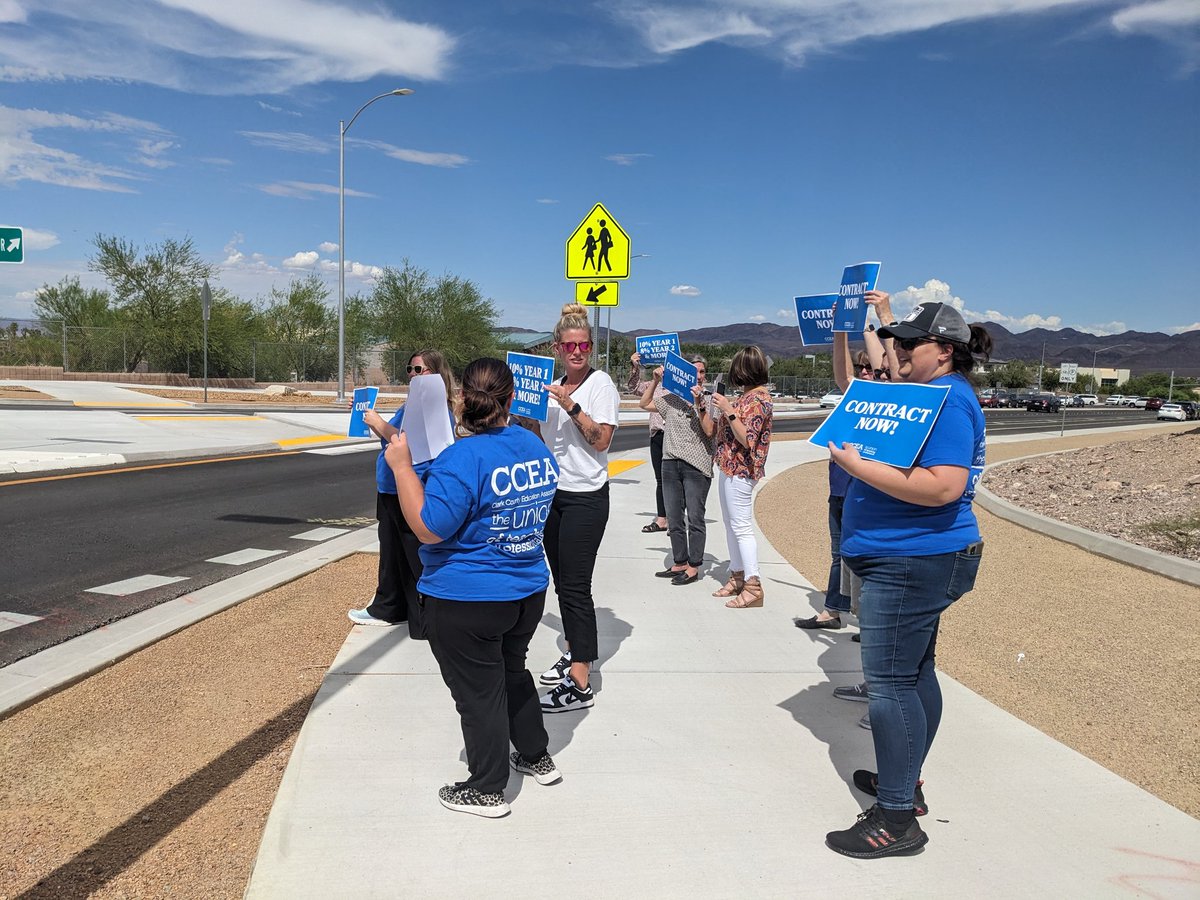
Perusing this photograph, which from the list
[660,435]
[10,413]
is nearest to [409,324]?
[10,413]

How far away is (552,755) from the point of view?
363 cm

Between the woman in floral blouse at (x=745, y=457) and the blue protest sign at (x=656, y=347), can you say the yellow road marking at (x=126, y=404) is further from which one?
the woman in floral blouse at (x=745, y=457)

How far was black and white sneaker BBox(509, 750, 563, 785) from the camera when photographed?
3.34m

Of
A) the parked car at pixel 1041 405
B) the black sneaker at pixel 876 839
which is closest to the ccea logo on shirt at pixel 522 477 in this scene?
the black sneaker at pixel 876 839

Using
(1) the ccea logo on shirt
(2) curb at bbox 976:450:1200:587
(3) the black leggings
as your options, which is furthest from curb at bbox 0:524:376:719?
(2) curb at bbox 976:450:1200:587

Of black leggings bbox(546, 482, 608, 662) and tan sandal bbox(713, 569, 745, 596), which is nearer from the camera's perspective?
black leggings bbox(546, 482, 608, 662)

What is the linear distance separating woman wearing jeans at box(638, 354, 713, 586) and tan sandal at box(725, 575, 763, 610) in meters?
0.63

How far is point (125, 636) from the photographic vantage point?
491cm

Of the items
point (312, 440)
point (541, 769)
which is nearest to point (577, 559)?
point (541, 769)

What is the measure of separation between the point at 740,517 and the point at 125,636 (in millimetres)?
3988

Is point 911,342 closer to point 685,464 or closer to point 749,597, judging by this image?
point 749,597

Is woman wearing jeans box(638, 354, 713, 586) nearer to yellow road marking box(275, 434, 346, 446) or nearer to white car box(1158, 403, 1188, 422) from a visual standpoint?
yellow road marking box(275, 434, 346, 446)

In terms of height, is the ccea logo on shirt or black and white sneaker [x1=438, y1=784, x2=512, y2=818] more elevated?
the ccea logo on shirt

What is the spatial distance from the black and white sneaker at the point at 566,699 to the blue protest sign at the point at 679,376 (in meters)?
2.73
